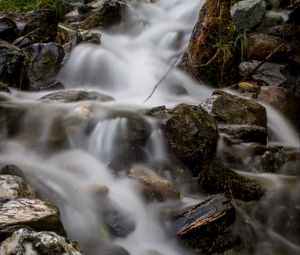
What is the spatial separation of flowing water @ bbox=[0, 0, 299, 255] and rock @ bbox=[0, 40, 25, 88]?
0.91ft

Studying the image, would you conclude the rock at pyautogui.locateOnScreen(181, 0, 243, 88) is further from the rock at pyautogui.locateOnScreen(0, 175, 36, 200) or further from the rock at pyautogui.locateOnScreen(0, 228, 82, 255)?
the rock at pyautogui.locateOnScreen(0, 228, 82, 255)

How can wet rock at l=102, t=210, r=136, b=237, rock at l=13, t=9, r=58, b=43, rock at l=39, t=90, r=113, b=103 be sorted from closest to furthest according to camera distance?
1. wet rock at l=102, t=210, r=136, b=237
2. rock at l=39, t=90, r=113, b=103
3. rock at l=13, t=9, r=58, b=43

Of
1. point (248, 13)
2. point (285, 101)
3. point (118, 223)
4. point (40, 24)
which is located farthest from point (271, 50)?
point (118, 223)

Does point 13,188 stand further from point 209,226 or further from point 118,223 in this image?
point 209,226

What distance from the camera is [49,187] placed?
419cm

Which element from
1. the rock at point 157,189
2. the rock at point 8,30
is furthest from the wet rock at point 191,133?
the rock at point 8,30

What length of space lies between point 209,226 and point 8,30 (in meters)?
5.97

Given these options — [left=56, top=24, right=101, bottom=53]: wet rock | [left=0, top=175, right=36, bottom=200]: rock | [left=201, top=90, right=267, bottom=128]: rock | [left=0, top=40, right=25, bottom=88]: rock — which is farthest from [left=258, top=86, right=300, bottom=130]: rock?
[left=0, top=175, right=36, bottom=200]: rock

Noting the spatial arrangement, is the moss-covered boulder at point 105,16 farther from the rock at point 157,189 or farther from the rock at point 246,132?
the rock at point 157,189

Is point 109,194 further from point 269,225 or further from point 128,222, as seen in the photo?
point 269,225

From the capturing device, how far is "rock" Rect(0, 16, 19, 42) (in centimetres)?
793

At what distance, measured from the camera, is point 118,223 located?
3834 millimetres

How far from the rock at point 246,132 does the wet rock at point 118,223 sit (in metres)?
1.98

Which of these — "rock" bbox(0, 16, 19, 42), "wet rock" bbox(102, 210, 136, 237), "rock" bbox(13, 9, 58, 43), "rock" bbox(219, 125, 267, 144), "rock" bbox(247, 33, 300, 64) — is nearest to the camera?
"wet rock" bbox(102, 210, 136, 237)
